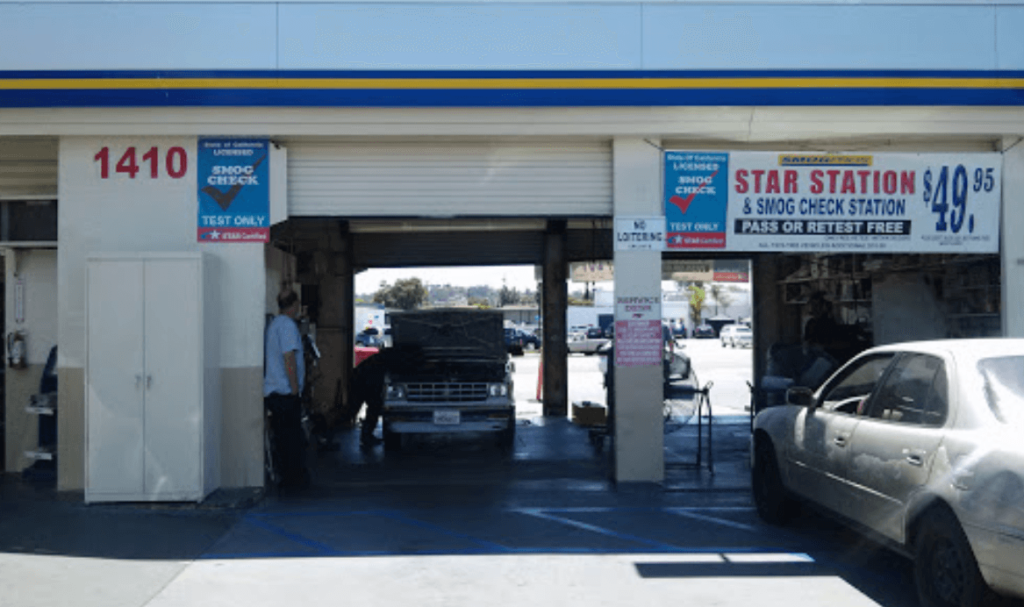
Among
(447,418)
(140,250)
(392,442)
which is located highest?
(140,250)

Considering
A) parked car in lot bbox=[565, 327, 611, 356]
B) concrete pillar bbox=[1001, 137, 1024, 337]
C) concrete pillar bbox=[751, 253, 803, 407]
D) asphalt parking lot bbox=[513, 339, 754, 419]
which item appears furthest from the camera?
parked car in lot bbox=[565, 327, 611, 356]

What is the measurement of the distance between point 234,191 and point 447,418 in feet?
12.9

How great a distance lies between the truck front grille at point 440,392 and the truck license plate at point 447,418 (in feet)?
0.64

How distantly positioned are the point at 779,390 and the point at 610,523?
156 inches

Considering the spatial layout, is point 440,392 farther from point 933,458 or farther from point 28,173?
point 933,458

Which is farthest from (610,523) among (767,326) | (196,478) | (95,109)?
(767,326)

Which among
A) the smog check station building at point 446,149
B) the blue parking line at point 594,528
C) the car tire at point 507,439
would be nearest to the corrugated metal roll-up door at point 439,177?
the smog check station building at point 446,149

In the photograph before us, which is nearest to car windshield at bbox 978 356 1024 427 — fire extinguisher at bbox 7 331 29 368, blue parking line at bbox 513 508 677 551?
blue parking line at bbox 513 508 677 551

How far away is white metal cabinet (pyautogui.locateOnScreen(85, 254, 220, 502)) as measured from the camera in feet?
28.3

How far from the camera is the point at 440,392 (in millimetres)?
11797

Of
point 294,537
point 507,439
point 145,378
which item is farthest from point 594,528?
point 507,439

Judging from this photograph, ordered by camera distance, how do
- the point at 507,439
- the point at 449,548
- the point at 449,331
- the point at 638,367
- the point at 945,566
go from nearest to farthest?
the point at 945,566 → the point at 449,548 → the point at 638,367 → the point at 507,439 → the point at 449,331

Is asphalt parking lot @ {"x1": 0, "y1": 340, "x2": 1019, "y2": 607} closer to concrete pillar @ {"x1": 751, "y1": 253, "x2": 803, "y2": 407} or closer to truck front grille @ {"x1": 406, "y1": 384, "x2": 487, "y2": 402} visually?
truck front grille @ {"x1": 406, "y1": 384, "x2": 487, "y2": 402}

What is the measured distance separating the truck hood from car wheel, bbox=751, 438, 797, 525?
5806 mm
